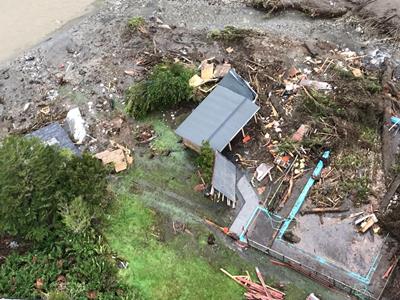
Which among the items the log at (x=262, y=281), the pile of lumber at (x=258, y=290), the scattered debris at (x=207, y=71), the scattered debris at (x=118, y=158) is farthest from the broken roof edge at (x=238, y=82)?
the pile of lumber at (x=258, y=290)

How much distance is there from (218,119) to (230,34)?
3.93m

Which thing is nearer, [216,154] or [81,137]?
[216,154]

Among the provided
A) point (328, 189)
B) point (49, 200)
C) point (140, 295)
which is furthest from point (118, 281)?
point (328, 189)

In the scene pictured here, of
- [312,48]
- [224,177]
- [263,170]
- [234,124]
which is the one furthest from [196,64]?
[224,177]

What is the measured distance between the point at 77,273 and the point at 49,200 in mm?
1774

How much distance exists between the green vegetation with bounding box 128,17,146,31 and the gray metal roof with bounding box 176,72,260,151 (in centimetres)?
431

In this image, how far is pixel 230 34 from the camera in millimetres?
15773

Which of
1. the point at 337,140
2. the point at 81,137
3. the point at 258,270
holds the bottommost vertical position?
the point at 258,270

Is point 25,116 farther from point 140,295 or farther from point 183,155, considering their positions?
point 140,295

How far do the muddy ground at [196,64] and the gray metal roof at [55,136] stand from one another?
0.57 meters

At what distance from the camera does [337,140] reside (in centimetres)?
1311

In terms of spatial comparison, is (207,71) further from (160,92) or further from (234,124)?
(234,124)

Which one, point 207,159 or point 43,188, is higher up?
point 43,188

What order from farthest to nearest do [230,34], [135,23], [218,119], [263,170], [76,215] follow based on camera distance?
[135,23], [230,34], [218,119], [263,170], [76,215]
